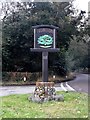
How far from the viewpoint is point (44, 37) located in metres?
10.1

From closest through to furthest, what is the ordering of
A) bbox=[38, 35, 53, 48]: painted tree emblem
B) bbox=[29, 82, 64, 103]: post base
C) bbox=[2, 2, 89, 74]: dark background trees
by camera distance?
bbox=[29, 82, 64, 103]: post base, bbox=[38, 35, 53, 48]: painted tree emblem, bbox=[2, 2, 89, 74]: dark background trees

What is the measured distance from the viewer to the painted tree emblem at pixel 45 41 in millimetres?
10102

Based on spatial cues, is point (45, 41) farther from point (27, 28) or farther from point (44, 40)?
point (27, 28)

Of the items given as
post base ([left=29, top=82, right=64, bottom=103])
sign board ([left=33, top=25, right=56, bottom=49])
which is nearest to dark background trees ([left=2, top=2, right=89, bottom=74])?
sign board ([left=33, top=25, right=56, bottom=49])

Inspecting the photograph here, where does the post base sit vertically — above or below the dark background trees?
below

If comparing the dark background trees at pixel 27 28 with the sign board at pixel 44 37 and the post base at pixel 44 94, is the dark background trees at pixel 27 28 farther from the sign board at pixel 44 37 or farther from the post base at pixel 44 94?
the post base at pixel 44 94

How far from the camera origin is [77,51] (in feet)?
129

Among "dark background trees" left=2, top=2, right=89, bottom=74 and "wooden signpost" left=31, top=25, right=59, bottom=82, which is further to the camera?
"dark background trees" left=2, top=2, right=89, bottom=74

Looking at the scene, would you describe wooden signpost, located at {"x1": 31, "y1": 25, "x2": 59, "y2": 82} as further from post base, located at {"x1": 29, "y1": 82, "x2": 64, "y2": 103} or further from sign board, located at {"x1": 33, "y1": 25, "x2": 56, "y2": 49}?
post base, located at {"x1": 29, "y1": 82, "x2": 64, "y2": 103}

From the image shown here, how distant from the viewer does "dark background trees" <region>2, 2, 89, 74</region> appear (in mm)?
20750

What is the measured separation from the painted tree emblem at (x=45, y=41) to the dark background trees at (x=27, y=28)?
10.3 m

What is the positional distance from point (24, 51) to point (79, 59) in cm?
2349

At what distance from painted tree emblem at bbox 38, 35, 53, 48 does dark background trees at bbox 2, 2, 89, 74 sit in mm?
10278

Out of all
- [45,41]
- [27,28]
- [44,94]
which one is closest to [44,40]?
[45,41]
